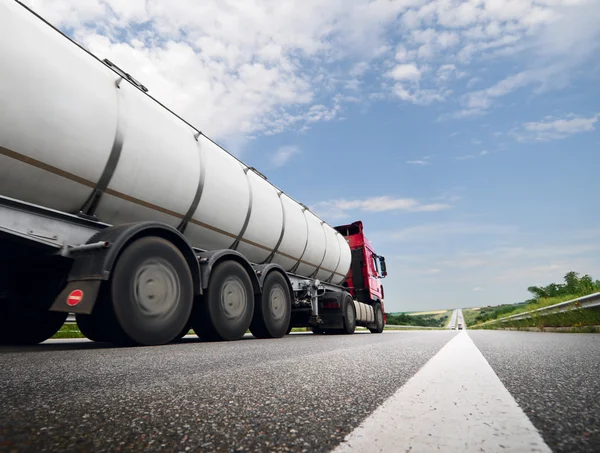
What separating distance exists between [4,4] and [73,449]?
441 centimetres

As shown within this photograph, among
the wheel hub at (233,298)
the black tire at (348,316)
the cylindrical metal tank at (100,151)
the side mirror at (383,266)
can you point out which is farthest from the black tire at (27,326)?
the side mirror at (383,266)

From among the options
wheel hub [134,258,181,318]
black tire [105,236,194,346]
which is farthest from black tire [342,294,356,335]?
wheel hub [134,258,181,318]

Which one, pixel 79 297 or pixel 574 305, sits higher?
pixel 574 305

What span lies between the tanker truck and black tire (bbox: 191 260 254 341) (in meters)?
0.02

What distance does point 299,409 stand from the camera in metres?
1.57

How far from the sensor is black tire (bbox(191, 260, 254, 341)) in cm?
611

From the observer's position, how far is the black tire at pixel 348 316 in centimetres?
1141

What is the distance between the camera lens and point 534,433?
1201 mm

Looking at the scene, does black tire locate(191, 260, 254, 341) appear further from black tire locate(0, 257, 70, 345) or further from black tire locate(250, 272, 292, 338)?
black tire locate(0, 257, 70, 345)

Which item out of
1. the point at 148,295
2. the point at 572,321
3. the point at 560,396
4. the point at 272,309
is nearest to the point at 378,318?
the point at 572,321

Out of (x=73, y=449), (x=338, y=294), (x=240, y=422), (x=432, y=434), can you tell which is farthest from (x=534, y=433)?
(x=338, y=294)

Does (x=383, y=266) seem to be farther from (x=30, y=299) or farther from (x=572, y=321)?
(x=30, y=299)

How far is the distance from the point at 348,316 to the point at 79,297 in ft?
27.6

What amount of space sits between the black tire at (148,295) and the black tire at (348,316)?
6.64 meters
